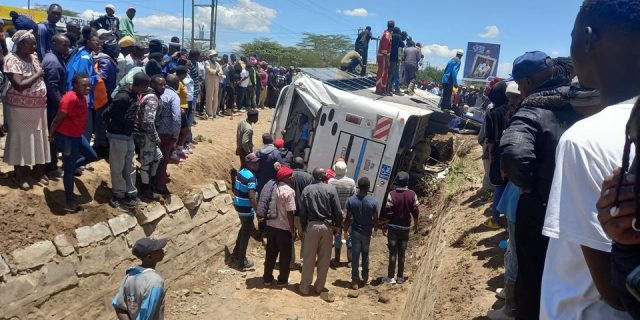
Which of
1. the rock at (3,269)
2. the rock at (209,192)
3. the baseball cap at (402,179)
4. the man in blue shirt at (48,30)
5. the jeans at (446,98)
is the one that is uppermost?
the man in blue shirt at (48,30)

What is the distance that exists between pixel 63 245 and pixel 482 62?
14730 millimetres

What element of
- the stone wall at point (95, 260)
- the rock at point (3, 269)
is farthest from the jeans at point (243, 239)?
the rock at point (3, 269)

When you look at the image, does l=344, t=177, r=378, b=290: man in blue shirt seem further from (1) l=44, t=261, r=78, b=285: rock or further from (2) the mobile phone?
(2) the mobile phone

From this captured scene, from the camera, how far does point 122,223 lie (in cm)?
689

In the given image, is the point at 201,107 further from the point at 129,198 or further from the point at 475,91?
the point at 475,91

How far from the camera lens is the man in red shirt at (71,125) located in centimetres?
580

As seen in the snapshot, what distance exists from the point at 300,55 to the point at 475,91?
25355mm

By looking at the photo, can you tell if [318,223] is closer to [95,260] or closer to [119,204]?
[119,204]

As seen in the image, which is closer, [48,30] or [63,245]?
[63,245]

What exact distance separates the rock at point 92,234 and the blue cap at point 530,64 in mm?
5507

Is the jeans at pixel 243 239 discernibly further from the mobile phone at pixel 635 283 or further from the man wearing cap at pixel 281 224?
the mobile phone at pixel 635 283

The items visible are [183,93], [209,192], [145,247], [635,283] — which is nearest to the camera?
[635,283]

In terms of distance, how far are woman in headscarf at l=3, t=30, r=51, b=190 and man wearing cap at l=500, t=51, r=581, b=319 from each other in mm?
5363

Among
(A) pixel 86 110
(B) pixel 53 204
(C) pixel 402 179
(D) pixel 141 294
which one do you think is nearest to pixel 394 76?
(C) pixel 402 179
